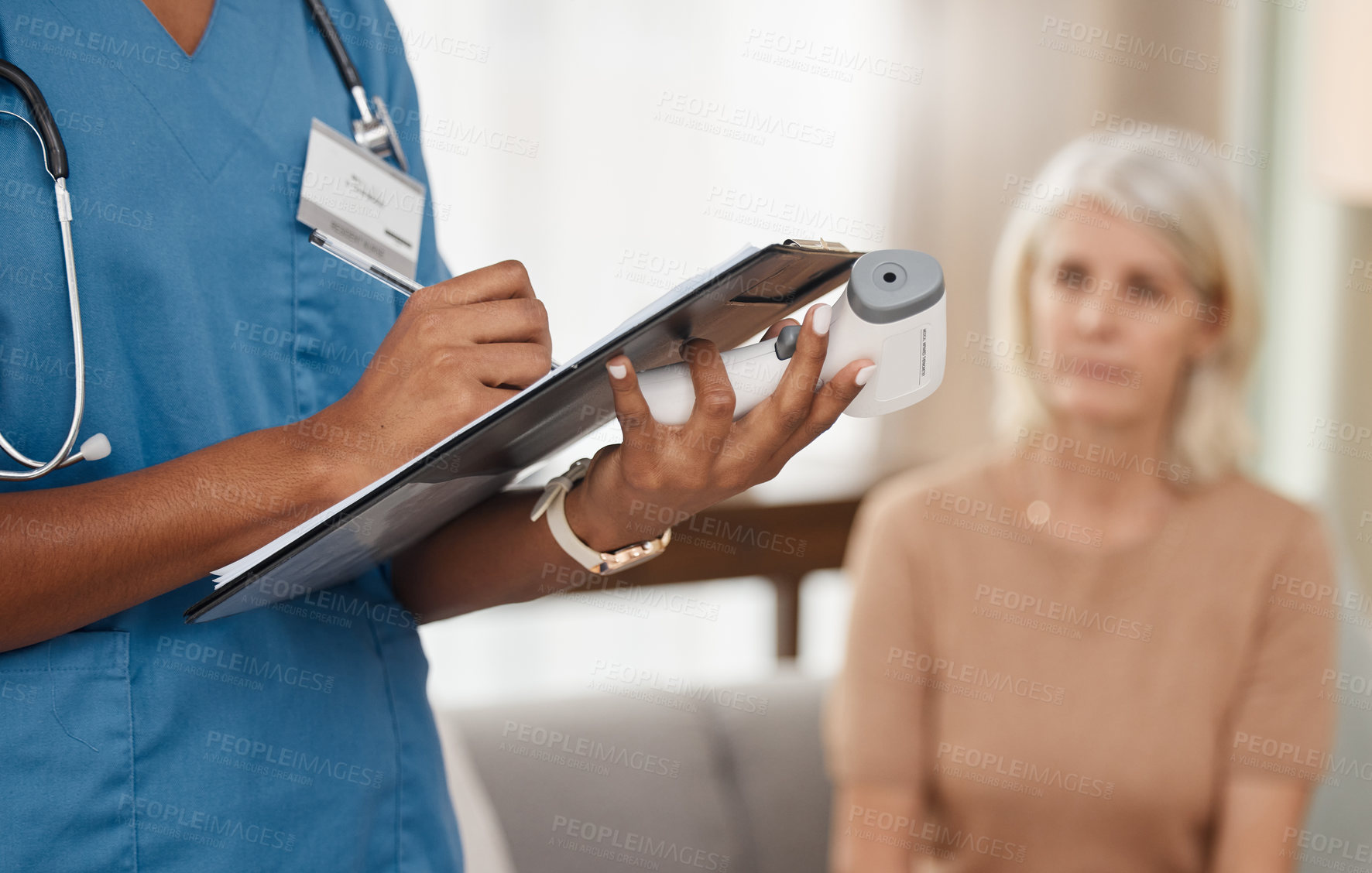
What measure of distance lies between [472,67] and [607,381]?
5.79ft

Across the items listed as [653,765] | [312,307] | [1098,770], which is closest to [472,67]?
[653,765]

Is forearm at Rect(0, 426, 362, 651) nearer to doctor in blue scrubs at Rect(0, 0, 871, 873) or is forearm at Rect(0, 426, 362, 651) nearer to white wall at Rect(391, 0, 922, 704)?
doctor in blue scrubs at Rect(0, 0, 871, 873)

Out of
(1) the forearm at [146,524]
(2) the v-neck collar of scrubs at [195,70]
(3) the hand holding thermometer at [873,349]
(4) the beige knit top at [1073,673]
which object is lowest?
(4) the beige knit top at [1073,673]

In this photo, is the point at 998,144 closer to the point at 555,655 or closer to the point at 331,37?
the point at 555,655

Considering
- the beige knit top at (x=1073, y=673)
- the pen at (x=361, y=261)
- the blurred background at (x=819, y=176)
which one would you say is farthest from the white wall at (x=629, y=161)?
the pen at (x=361, y=261)

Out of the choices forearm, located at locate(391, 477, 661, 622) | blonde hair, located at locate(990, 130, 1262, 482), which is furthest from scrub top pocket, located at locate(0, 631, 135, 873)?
blonde hair, located at locate(990, 130, 1262, 482)

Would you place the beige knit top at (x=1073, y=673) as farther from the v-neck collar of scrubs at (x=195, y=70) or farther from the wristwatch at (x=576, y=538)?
the v-neck collar of scrubs at (x=195, y=70)

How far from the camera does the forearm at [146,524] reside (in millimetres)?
513

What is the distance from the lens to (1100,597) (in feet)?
4.96

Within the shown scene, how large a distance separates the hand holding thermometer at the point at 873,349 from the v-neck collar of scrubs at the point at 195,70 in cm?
33

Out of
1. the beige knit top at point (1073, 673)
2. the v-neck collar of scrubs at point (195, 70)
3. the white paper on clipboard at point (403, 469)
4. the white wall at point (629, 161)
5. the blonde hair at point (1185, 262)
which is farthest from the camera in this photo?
the white wall at point (629, 161)

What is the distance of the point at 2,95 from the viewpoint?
0.57 meters

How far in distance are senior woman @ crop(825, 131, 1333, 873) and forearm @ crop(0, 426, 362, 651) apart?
41.1 inches

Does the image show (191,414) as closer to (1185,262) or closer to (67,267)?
(67,267)
